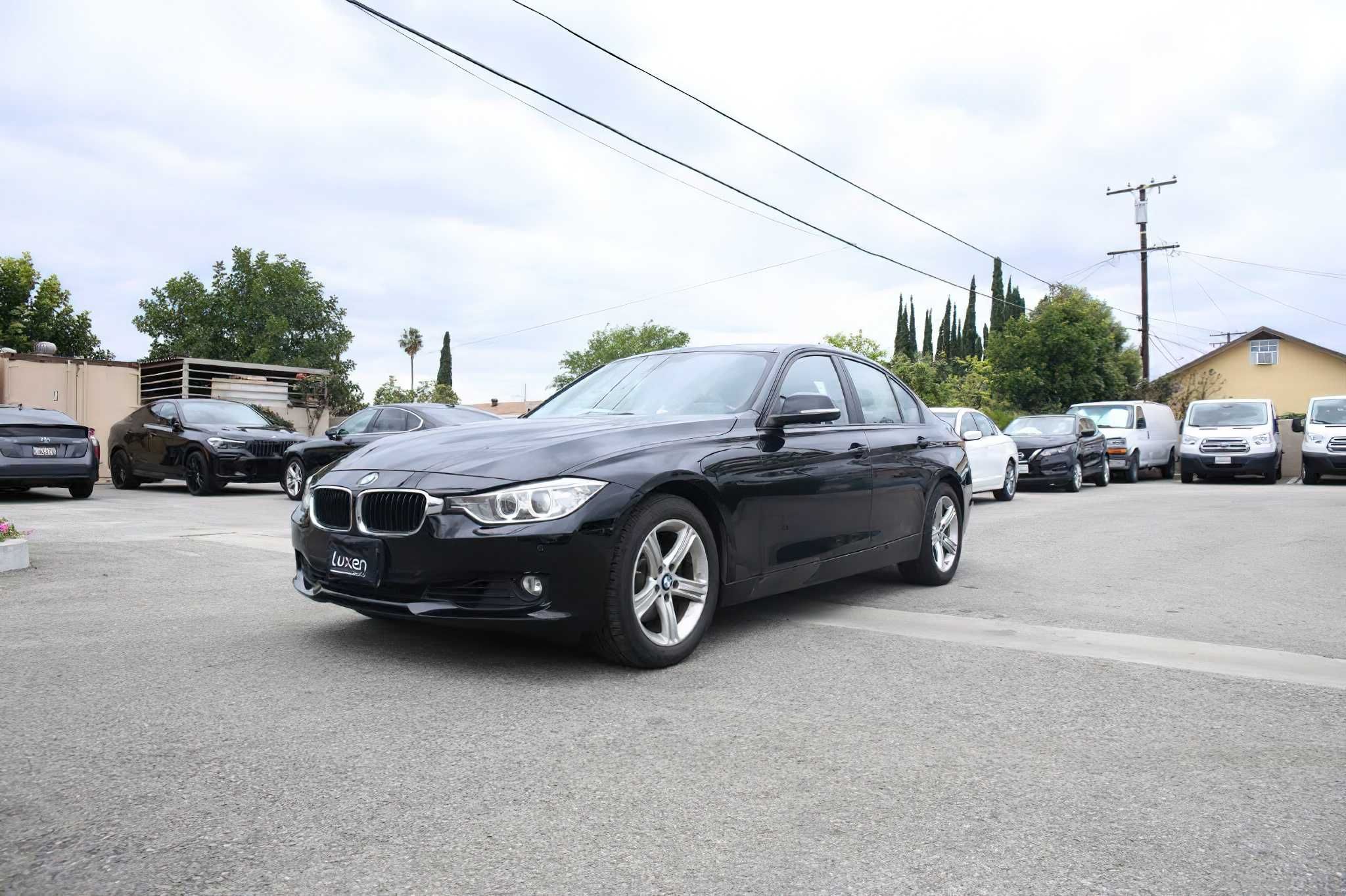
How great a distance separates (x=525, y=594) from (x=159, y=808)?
157 centimetres

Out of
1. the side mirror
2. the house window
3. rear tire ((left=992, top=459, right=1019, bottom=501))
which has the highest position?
the house window

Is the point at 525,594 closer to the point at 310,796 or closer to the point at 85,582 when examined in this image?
the point at 310,796

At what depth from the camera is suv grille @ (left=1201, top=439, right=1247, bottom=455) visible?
21672 millimetres

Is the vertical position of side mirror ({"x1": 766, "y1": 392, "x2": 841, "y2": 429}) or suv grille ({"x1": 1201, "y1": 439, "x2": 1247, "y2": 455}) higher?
side mirror ({"x1": 766, "y1": 392, "x2": 841, "y2": 429})

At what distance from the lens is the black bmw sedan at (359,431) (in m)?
13.9

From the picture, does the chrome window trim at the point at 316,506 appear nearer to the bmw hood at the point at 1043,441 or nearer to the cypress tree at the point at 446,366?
the bmw hood at the point at 1043,441

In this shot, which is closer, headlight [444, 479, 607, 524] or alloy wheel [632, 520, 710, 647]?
headlight [444, 479, 607, 524]

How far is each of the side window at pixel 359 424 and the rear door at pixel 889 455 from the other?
32.7 feet

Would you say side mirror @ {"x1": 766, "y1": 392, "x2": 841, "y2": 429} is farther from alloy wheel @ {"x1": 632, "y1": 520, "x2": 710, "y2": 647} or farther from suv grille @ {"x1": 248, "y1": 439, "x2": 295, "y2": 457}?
suv grille @ {"x1": 248, "y1": 439, "x2": 295, "y2": 457}

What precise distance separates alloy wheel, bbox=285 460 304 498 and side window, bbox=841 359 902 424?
10406mm

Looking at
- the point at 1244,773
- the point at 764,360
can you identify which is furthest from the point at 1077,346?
the point at 1244,773

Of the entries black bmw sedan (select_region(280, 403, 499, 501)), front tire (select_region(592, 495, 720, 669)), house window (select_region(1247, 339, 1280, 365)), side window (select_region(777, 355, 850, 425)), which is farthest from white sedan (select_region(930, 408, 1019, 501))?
house window (select_region(1247, 339, 1280, 365))

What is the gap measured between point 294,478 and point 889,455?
11098 mm

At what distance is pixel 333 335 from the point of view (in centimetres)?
6588
